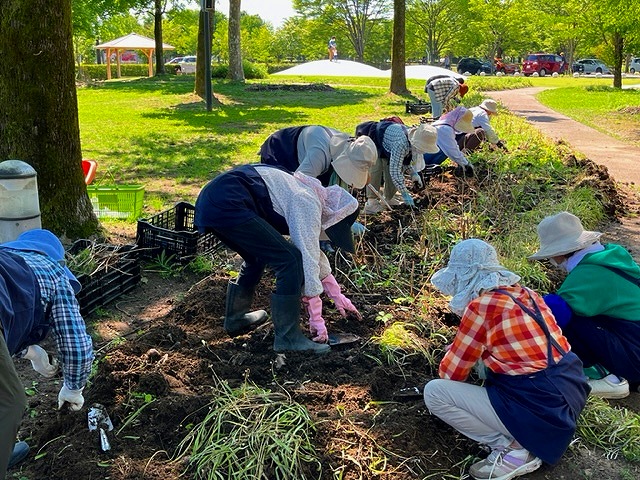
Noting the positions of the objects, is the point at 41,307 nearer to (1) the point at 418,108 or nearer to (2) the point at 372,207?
(2) the point at 372,207

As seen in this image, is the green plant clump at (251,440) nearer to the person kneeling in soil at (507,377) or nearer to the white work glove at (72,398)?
the white work glove at (72,398)

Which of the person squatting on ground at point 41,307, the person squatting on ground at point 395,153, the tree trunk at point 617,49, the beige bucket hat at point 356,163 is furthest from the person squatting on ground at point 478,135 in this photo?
the tree trunk at point 617,49

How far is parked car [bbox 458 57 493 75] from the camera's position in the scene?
48.2 meters

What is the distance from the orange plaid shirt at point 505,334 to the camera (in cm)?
291

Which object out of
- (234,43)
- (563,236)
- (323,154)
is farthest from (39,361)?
(234,43)

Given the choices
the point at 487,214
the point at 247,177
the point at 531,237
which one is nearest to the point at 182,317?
the point at 247,177

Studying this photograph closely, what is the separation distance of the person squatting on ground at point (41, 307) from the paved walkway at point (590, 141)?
849 cm

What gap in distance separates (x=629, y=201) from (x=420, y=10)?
5307 centimetres

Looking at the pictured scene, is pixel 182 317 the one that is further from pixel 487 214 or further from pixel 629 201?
pixel 629 201

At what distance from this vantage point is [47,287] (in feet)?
9.03

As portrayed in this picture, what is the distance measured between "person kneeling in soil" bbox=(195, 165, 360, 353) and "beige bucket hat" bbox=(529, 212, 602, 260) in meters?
1.15

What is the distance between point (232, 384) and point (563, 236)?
6.71 ft

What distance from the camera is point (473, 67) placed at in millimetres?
48188

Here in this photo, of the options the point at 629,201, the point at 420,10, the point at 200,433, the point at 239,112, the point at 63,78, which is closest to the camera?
the point at 200,433
